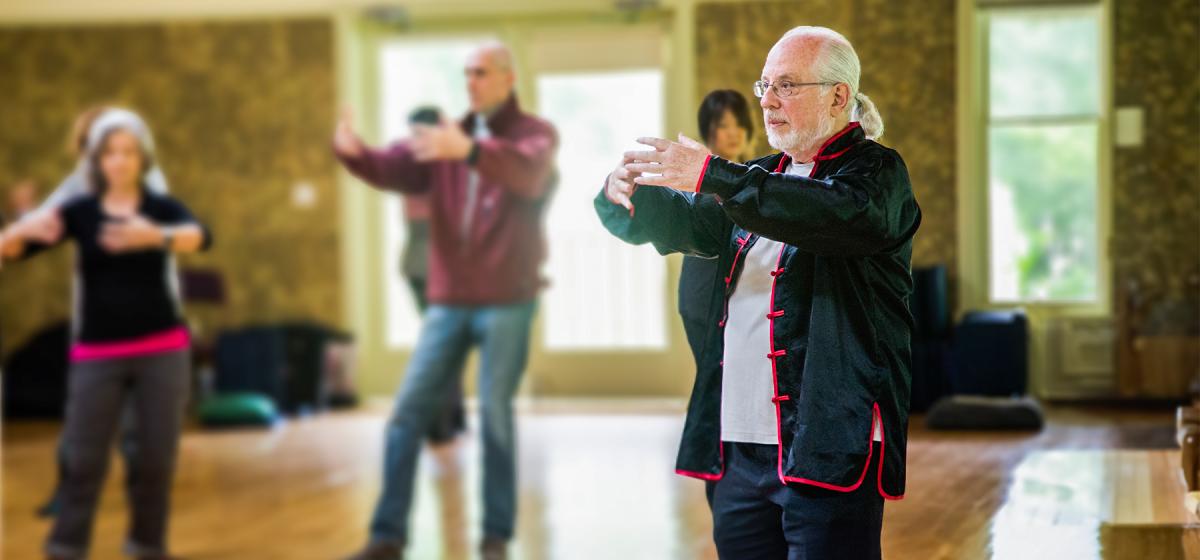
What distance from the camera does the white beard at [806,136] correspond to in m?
1.68

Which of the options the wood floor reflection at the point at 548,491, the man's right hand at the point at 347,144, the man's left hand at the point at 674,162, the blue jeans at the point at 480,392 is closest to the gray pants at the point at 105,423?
the wood floor reflection at the point at 548,491

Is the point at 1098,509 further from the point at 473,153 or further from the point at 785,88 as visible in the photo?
the point at 473,153

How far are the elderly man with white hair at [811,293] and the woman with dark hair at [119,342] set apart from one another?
7.60ft

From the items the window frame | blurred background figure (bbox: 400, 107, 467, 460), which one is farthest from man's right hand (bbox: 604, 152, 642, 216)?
blurred background figure (bbox: 400, 107, 467, 460)

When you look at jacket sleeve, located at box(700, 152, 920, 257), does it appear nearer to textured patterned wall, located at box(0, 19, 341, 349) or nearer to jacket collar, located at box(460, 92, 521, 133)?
jacket collar, located at box(460, 92, 521, 133)

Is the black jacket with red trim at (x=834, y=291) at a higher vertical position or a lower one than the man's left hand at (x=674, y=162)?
lower

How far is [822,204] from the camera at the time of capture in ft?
5.11

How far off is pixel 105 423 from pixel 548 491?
60.5 inches

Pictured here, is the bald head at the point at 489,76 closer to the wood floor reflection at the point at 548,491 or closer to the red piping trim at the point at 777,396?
the wood floor reflection at the point at 548,491

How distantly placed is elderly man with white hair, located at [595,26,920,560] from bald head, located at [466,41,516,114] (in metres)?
1.97

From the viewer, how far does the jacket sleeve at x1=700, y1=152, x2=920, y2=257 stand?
156 cm

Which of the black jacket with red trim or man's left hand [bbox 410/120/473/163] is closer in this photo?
the black jacket with red trim

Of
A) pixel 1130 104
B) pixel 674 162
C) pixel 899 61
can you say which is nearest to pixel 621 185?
pixel 674 162

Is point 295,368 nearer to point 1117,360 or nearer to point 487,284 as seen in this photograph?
point 487,284
